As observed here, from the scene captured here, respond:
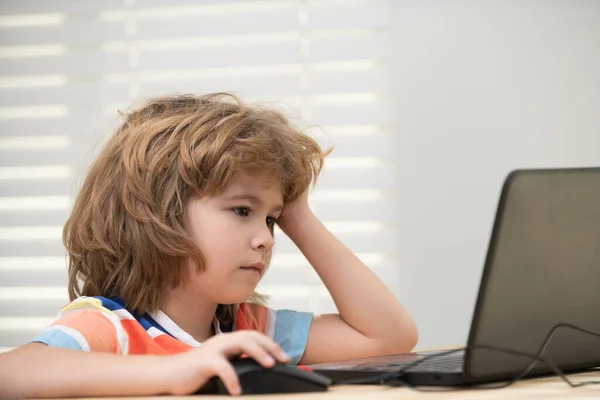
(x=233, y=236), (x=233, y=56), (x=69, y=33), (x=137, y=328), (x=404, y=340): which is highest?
(x=69, y=33)

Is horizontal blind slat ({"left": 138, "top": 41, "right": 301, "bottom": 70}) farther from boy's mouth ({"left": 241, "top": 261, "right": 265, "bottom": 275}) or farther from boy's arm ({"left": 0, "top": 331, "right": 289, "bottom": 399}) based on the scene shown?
boy's arm ({"left": 0, "top": 331, "right": 289, "bottom": 399})

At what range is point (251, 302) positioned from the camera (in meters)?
1.38

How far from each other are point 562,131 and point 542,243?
55.3 inches

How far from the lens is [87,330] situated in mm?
937

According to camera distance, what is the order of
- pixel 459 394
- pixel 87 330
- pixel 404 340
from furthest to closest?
pixel 404 340, pixel 87 330, pixel 459 394

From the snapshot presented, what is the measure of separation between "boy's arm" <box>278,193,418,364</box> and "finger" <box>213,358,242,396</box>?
0.63 m

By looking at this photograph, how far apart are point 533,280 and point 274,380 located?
0.87ft

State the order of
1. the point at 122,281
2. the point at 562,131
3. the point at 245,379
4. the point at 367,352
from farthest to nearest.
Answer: the point at 562,131 < the point at 367,352 < the point at 122,281 < the point at 245,379

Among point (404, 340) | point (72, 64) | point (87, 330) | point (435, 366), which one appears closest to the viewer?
point (435, 366)

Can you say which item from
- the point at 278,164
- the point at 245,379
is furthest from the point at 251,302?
the point at 245,379

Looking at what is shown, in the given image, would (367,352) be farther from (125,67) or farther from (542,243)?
(125,67)

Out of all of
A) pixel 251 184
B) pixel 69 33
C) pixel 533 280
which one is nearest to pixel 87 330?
pixel 251 184

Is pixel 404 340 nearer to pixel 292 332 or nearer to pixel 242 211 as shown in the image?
pixel 292 332

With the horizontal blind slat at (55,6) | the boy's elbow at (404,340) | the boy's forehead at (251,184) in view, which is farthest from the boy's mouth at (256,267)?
the horizontal blind slat at (55,6)
